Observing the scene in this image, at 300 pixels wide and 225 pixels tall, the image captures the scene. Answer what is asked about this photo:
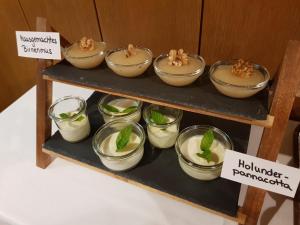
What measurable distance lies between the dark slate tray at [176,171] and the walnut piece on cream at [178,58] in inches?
11.2

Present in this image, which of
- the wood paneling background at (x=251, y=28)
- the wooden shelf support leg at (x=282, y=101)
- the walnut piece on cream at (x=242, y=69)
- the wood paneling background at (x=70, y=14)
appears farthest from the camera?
the wood paneling background at (x=70, y=14)

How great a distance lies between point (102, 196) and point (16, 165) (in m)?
0.36

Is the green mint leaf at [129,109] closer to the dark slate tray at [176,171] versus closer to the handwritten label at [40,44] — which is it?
the dark slate tray at [176,171]

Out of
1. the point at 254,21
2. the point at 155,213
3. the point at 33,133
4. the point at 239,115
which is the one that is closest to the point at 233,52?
the point at 254,21

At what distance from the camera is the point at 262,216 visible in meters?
0.75

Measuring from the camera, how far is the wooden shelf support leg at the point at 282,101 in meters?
0.47

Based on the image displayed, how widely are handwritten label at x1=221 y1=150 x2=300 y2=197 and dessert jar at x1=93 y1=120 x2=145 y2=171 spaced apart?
28cm

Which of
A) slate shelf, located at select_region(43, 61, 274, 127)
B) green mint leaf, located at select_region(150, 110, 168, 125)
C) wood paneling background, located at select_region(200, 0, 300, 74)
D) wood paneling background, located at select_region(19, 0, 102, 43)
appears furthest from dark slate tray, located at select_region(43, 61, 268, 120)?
wood paneling background, located at select_region(19, 0, 102, 43)

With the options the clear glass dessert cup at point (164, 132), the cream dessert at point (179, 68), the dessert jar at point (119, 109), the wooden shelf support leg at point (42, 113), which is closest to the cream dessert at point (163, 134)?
the clear glass dessert cup at point (164, 132)

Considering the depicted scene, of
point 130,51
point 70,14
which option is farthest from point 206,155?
point 70,14

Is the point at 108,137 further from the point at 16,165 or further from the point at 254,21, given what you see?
the point at 254,21

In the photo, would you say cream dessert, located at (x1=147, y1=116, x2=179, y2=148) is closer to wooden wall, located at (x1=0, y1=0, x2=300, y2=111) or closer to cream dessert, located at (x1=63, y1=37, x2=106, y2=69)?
cream dessert, located at (x1=63, y1=37, x2=106, y2=69)

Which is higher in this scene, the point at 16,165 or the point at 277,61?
the point at 277,61

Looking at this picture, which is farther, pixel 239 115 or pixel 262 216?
pixel 262 216
